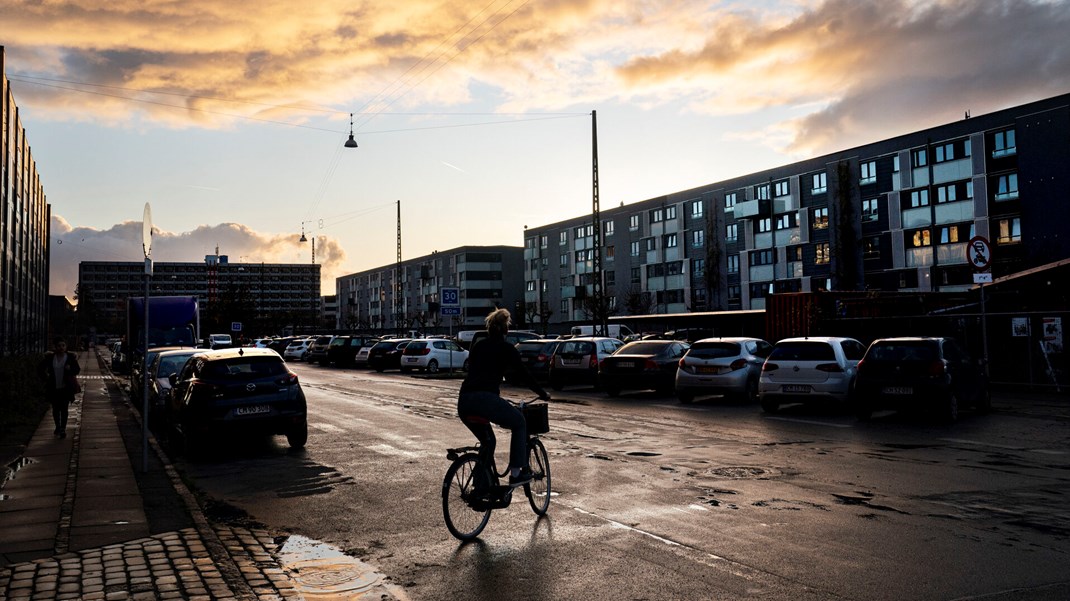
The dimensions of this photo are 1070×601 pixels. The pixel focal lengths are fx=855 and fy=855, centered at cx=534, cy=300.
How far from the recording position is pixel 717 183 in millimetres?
73438

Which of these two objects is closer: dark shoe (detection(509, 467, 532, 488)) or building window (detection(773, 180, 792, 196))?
dark shoe (detection(509, 467, 532, 488))

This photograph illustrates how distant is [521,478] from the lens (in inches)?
279

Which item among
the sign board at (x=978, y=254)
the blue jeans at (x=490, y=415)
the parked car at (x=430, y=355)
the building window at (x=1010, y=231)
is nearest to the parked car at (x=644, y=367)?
the sign board at (x=978, y=254)

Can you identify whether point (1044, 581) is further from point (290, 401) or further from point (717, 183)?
point (717, 183)

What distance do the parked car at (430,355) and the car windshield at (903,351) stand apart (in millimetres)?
23626

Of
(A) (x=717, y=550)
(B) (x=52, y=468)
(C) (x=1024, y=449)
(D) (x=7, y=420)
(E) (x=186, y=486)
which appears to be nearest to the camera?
(A) (x=717, y=550)

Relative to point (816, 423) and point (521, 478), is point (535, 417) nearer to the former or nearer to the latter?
point (521, 478)

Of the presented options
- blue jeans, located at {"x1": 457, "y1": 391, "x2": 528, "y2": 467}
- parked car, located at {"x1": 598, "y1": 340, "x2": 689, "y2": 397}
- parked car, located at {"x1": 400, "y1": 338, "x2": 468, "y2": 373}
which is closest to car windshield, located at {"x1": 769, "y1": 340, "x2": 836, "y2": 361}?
parked car, located at {"x1": 598, "y1": 340, "x2": 689, "y2": 397}

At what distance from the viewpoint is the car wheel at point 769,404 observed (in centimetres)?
1661

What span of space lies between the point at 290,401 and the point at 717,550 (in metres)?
7.88

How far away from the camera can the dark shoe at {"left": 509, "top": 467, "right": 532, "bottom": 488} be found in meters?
7.01

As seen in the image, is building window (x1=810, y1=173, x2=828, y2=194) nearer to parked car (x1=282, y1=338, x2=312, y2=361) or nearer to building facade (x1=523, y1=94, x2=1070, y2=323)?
building facade (x1=523, y1=94, x2=1070, y2=323)

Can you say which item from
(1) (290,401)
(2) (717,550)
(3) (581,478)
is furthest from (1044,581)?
(1) (290,401)

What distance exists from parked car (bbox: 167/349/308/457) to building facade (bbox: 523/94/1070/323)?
2376 cm
